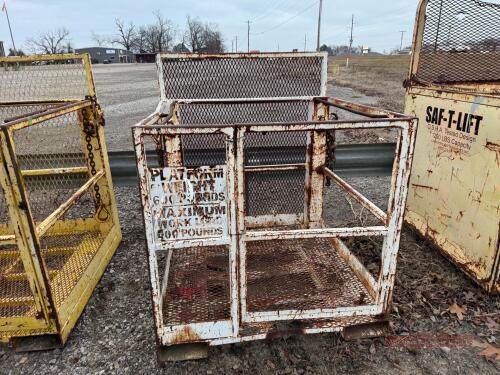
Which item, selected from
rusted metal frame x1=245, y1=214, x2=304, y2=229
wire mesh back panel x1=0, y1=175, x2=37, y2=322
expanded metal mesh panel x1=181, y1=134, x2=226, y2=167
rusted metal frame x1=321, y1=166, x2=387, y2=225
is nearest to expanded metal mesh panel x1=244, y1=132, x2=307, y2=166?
expanded metal mesh panel x1=181, y1=134, x2=226, y2=167

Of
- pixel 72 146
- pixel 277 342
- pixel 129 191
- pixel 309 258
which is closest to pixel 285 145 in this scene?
pixel 309 258

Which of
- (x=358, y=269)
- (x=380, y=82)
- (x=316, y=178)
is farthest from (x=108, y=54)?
(x=358, y=269)

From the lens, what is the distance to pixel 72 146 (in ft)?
18.1

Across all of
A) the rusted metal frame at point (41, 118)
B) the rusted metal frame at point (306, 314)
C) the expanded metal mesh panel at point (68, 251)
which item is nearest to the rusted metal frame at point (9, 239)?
the expanded metal mesh panel at point (68, 251)

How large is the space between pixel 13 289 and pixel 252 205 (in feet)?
7.80

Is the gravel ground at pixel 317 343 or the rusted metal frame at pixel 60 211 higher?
the rusted metal frame at pixel 60 211

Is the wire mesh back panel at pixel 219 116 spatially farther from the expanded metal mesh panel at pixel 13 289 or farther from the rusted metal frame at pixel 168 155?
the expanded metal mesh panel at pixel 13 289

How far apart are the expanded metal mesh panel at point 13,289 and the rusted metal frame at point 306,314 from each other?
1.58m

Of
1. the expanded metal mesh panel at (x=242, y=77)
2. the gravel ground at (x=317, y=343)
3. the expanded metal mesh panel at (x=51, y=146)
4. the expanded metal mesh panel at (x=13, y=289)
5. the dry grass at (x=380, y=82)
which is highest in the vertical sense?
the expanded metal mesh panel at (x=242, y=77)

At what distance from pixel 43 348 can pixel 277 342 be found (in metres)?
1.66

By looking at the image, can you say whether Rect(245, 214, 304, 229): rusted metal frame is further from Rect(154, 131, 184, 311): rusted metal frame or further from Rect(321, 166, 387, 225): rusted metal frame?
Rect(154, 131, 184, 311): rusted metal frame

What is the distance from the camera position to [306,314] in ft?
8.17

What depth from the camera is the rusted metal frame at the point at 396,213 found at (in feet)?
7.16

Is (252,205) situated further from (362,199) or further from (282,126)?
(282,126)
